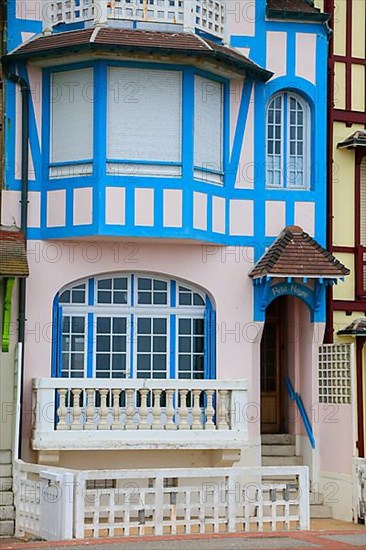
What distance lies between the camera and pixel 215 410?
20.4 m

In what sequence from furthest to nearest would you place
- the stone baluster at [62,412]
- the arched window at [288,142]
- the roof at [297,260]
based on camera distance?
the arched window at [288,142], the roof at [297,260], the stone baluster at [62,412]

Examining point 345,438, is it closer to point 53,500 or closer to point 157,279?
point 157,279

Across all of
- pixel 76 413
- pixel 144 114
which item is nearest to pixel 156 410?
pixel 76 413

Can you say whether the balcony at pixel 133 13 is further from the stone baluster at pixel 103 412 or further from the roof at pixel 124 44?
the stone baluster at pixel 103 412

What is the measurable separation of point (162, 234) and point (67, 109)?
8.69 feet

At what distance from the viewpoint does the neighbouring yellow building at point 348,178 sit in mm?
22391

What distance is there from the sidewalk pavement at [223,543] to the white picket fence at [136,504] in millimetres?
466

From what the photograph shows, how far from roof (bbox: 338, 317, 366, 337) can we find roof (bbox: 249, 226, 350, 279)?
4.50ft

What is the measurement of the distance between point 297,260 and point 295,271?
230 mm

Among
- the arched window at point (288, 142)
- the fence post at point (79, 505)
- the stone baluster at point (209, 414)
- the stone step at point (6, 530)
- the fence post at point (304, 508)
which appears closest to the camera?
the fence post at point (79, 505)

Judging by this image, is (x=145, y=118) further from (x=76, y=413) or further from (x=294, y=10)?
(x=76, y=413)

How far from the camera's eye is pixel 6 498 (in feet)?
62.1

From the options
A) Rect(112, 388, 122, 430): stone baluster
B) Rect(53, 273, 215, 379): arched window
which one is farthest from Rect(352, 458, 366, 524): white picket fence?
Rect(112, 388, 122, 430): stone baluster

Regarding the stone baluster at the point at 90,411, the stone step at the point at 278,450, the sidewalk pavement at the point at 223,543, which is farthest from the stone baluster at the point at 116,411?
the stone step at the point at 278,450
